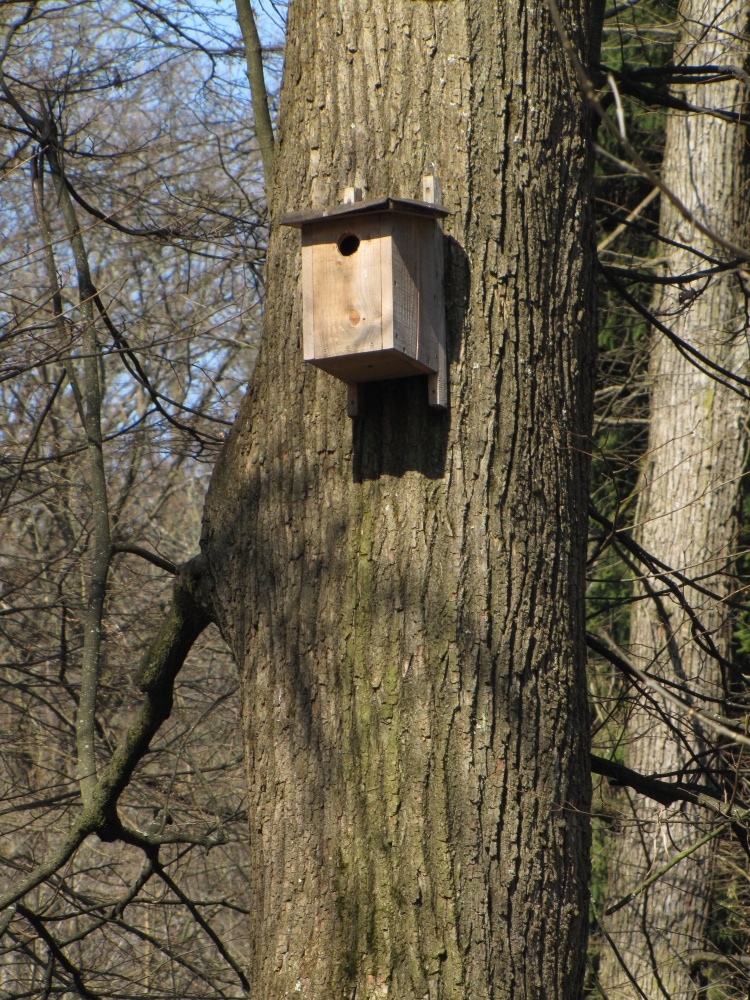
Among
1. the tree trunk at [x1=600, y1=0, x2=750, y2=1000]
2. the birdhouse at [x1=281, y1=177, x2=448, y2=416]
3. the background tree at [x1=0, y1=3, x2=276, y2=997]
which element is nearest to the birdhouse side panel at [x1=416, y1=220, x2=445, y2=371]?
the birdhouse at [x1=281, y1=177, x2=448, y2=416]

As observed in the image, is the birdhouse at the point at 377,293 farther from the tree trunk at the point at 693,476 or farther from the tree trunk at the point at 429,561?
the tree trunk at the point at 693,476

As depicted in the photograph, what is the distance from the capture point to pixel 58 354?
4.07m

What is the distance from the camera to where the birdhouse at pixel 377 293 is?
223cm

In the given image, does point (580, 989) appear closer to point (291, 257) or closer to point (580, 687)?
point (580, 687)

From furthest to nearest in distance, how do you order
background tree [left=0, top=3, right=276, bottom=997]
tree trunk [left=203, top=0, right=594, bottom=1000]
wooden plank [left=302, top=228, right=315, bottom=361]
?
background tree [left=0, top=3, right=276, bottom=997] → wooden plank [left=302, top=228, right=315, bottom=361] → tree trunk [left=203, top=0, right=594, bottom=1000]

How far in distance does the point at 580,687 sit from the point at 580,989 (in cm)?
62

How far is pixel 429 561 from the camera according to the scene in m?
2.19

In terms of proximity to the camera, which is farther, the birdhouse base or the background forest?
the background forest

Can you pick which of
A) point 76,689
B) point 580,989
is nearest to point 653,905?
point 76,689

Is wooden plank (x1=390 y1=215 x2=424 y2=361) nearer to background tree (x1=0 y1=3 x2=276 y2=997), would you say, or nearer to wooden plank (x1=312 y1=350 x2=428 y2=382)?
wooden plank (x1=312 y1=350 x2=428 y2=382)

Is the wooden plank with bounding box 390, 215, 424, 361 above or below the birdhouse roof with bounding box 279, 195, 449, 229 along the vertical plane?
below

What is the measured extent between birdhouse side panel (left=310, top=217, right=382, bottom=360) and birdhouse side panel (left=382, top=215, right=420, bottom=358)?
1.0 inches

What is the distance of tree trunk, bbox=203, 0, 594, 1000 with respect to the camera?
208 cm

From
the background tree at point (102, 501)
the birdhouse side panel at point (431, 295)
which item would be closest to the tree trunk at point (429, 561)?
the birdhouse side panel at point (431, 295)
